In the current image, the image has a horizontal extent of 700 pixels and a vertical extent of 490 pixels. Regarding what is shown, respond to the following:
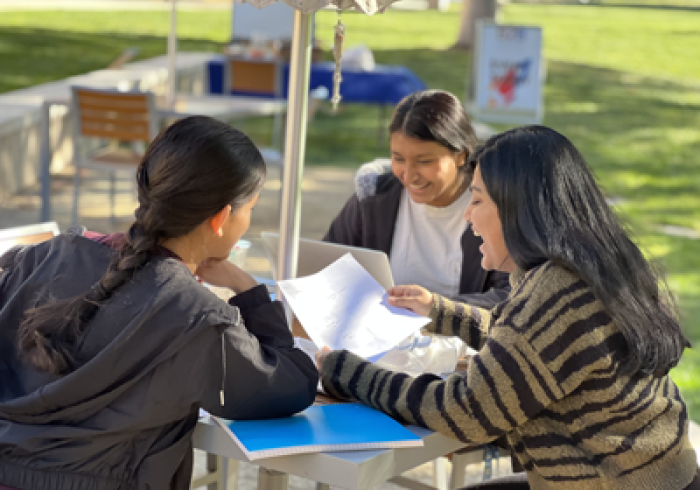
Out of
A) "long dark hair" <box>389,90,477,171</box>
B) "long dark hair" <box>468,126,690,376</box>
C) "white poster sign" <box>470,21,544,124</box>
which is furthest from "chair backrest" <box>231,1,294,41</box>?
"long dark hair" <box>468,126,690,376</box>

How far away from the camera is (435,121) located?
2.80m

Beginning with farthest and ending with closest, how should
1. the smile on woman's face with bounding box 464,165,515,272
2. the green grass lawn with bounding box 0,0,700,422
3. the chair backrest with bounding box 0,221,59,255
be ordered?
the green grass lawn with bounding box 0,0,700,422
the chair backrest with bounding box 0,221,59,255
the smile on woman's face with bounding box 464,165,515,272

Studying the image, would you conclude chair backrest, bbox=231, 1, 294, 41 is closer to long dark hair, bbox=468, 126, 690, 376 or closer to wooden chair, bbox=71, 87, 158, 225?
wooden chair, bbox=71, 87, 158, 225

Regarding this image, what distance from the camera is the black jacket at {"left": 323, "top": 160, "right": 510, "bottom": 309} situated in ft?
9.18

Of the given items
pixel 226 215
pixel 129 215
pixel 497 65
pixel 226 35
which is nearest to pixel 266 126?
pixel 497 65

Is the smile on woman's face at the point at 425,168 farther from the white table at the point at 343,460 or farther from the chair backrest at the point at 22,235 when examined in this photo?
the white table at the point at 343,460

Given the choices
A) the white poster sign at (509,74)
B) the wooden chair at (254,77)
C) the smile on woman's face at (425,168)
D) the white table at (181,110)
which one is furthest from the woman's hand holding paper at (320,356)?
the white poster sign at (509,74)

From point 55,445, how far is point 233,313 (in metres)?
0.39

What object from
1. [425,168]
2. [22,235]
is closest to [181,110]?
[425,168]

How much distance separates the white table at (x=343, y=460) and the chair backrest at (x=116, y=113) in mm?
4512

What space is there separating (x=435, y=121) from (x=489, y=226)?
0.95 metres

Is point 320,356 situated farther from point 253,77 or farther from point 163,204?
point 253,77

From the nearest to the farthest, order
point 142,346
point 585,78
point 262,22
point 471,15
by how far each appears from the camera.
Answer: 1. point 142,346
2. point 262,22
3. point 585,78
4. point 471,15

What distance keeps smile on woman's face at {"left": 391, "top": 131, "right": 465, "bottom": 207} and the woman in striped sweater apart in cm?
96
